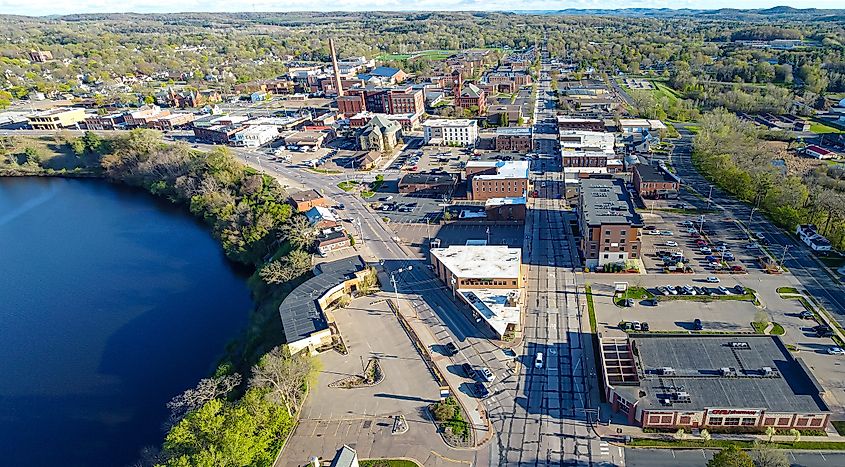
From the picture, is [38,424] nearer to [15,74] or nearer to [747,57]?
[15,74]

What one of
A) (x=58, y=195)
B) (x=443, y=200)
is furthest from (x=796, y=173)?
(x=58, y=195)

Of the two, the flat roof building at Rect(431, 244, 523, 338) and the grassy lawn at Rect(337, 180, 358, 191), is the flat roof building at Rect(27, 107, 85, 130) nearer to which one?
the grassy lawn at Rect(337, 180, 358, 191)

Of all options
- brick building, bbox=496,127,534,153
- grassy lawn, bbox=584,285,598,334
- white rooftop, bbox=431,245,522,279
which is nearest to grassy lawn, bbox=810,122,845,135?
brick building, bbox=496,127,534,153

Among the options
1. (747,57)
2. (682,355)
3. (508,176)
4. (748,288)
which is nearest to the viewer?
(682,355)

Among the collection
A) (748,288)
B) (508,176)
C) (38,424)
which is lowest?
(38,424)

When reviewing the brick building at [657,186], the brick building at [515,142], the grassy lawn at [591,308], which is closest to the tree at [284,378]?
the grassy lawn at [591,308]

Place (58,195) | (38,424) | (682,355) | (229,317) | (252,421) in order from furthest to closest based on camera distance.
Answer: (58,195), (229,317), (38,424), (682,355), (252,421)

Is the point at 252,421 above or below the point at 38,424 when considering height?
above
